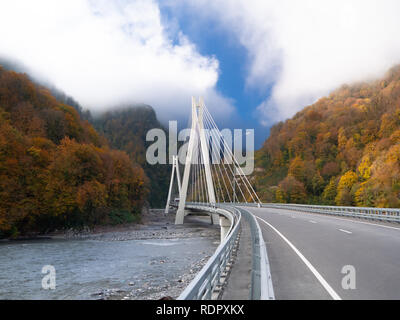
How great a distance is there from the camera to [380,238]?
500 inches

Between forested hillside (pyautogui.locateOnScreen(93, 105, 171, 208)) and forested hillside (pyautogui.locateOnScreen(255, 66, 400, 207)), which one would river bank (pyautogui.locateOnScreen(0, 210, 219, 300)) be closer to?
forested hillside (pyautogui.locateOnScreen(255, 66, 400, 207))

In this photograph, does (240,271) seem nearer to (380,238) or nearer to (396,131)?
(380,238)

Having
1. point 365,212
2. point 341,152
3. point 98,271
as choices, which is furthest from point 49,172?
point 341,152

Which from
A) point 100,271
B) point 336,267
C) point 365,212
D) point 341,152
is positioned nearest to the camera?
point 336,267

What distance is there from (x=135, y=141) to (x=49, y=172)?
146 metres

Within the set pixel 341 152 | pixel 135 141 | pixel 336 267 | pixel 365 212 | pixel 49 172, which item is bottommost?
pixel 336 267

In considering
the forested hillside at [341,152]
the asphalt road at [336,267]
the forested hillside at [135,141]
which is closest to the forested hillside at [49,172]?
the asphalt road at [336,267]

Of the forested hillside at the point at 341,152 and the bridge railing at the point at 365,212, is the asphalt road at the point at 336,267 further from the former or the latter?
the forested hillside at the point at 341,152

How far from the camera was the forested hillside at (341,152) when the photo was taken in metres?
41.5

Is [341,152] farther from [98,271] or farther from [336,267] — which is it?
[336,267]

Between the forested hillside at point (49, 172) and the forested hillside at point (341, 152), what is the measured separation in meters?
34.0

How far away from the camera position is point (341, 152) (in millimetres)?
65812

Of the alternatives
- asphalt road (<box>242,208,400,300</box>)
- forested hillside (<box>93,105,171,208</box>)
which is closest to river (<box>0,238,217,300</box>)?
asphalt road (<box>242,208,400,300</box>)
